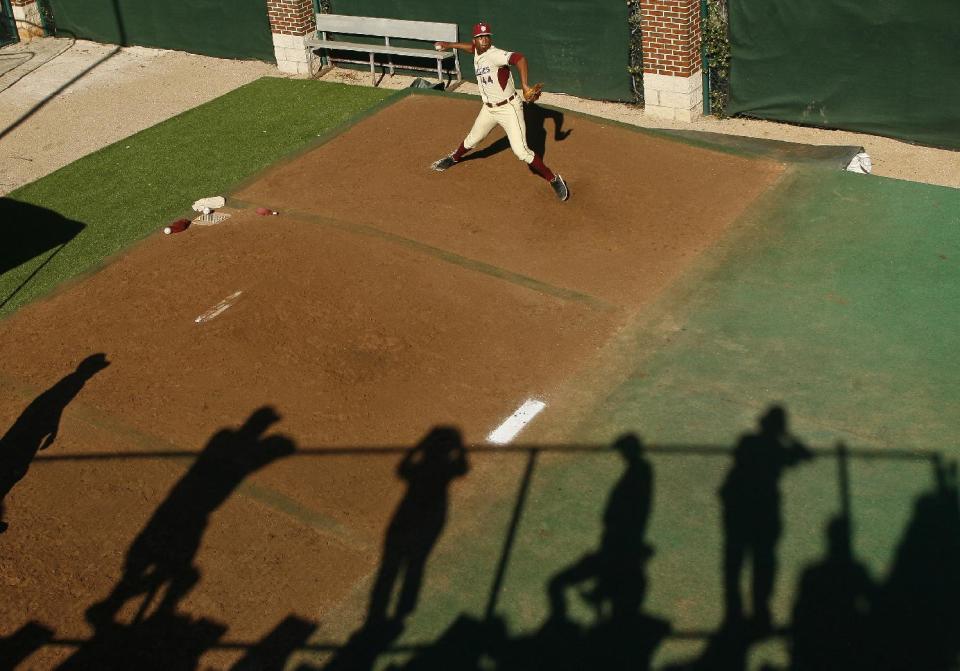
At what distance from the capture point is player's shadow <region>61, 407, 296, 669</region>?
24.2 ft

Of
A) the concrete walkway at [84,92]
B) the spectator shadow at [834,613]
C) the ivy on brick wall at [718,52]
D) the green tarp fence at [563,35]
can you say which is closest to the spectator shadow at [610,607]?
the spectator shadow at [834,613]

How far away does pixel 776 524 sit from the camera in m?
7.95

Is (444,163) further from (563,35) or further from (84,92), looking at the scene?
(84,92)

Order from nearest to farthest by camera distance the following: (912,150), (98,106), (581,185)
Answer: (581,185) < (912,150) < (98,106)

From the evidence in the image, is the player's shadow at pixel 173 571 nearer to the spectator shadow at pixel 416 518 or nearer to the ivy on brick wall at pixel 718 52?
the spectator shadow at pixel 416 518

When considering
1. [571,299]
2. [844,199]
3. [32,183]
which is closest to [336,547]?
[571,299]

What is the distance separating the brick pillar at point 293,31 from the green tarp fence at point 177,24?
0.45 meters

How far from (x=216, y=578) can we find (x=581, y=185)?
298 inches

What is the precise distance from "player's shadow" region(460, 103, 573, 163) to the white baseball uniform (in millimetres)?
1300

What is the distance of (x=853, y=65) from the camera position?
1563cm

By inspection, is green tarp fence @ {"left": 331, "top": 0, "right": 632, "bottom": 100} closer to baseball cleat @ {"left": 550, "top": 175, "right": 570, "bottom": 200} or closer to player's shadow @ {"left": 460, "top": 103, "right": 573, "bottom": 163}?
player's shadow @ {"left": 460, "top": 103, "right": 573, "bottom": 163}

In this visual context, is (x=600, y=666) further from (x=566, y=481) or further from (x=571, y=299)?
(x=571, y=299)

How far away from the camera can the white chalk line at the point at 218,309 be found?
11195 mm

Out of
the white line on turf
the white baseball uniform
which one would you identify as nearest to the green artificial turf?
the white baseball uniform
